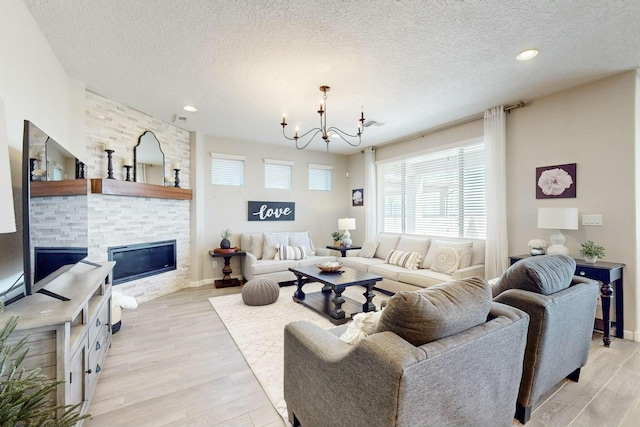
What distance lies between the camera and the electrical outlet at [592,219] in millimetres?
2978

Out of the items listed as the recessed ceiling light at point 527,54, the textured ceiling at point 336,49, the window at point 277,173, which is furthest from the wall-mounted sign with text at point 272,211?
the recessed ceiling light at point 527,54

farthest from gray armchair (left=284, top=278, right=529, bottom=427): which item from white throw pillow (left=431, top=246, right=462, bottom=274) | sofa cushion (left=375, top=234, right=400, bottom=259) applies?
sofa cushion (left=375, top=234, right=400, bottom=259)

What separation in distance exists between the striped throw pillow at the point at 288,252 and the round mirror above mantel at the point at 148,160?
84.9 inches

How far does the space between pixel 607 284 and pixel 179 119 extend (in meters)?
5.45

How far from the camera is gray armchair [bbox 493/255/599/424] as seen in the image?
1.67 metres

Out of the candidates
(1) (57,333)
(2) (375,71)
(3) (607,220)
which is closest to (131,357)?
(1) (57,333)

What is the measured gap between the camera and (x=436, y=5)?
1902 mm

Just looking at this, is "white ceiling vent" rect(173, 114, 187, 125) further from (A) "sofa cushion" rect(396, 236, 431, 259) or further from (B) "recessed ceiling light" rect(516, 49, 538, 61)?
(B) "recessed ceiling light" rect(516, 49, 538, 61)

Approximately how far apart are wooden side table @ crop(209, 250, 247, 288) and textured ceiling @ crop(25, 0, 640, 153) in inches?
93.9

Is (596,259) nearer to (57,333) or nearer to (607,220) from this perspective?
(607,220)

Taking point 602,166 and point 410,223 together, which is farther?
point 410,223

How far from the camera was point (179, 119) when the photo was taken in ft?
13.8

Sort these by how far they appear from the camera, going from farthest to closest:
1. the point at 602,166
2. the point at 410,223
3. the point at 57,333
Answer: the point at 410,223, the point at 602,166, the point at 57,333

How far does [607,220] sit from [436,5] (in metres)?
2.84
